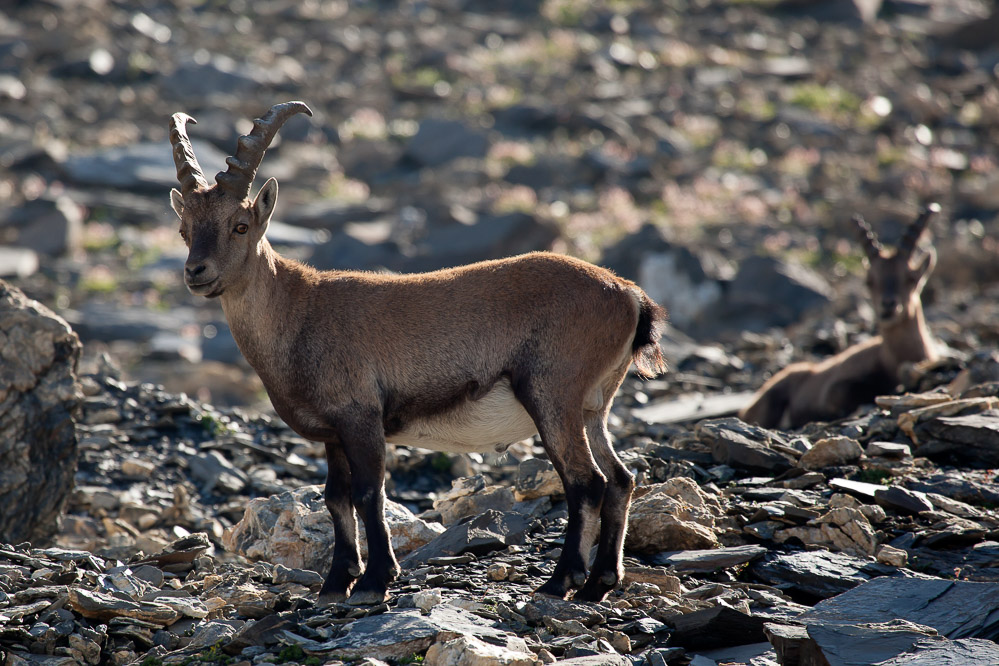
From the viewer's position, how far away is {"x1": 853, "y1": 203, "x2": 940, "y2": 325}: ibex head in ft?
40.5

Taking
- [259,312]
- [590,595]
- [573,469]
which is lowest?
[590,595]

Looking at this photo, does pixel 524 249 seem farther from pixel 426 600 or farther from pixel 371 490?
pixel 426 600

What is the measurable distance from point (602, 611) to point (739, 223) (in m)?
17.2

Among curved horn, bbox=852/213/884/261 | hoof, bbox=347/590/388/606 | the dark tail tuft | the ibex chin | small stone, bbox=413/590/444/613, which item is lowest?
the ibex chin

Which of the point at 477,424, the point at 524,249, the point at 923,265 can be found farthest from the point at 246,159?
the point at 524,249

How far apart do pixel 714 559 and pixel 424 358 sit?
2174 mm

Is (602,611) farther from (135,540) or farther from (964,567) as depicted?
(135,540)

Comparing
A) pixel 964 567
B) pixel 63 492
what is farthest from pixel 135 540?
pixel 964 567

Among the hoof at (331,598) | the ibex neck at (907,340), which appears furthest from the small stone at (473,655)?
the ibex neck at (907,340)

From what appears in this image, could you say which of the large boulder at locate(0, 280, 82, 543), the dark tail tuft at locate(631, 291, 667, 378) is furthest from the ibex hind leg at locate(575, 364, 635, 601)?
the large boulder at locate(0, 280, 82, 543)

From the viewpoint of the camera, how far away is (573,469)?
629 centimetres

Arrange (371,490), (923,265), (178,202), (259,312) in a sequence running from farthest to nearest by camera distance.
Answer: (923,265)
(178,202)
(259,312)
(371,490)

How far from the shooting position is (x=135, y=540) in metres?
8.74

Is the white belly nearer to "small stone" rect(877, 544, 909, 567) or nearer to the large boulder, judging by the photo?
"small stone" rect(877, 544, 909, 567)
